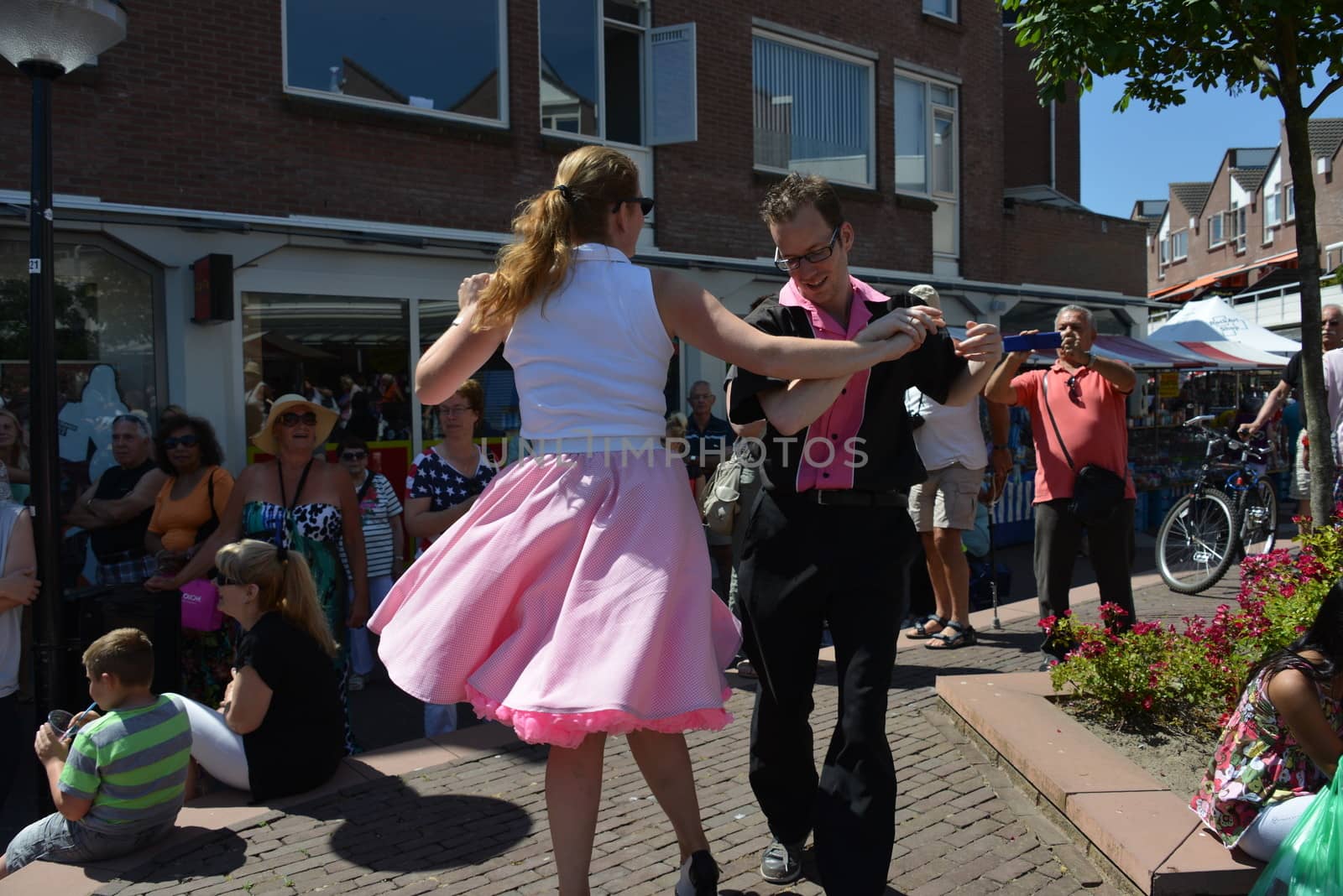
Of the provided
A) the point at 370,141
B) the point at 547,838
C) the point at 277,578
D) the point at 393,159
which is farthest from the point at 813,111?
the point at 547,838

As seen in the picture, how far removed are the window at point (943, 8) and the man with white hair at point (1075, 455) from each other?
40.9 feet

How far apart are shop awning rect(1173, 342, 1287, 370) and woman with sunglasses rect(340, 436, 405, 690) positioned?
12920mm

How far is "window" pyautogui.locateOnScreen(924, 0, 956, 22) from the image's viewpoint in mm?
16609

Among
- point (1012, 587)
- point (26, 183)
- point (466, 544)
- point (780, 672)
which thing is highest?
point (26, 183)

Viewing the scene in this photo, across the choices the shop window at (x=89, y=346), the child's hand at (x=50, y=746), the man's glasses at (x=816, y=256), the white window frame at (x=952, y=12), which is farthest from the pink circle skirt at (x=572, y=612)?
the white window frame at (x=952, y=12)

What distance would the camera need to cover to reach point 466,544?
2764 mm

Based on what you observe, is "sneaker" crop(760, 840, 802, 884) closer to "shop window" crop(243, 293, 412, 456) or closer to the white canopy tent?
"shop window" crop(243, 293, 412, 456)

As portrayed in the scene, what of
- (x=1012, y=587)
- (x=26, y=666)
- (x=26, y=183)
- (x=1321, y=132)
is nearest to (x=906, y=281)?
(x=1012, y=587)

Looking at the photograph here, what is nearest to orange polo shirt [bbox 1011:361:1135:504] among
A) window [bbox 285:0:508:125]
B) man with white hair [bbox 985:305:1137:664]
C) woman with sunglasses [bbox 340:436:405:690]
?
man with white hair [bbox 985:305:1137:664]

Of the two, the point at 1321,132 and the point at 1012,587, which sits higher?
the point at 1321,132

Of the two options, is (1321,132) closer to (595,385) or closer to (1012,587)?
(1012,587)

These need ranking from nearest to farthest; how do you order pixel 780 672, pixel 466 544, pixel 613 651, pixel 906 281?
pixel 613 651 → pixel 466 544 → pixel 780 672 → pixel 906 281

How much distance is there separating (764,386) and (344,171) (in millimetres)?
8078

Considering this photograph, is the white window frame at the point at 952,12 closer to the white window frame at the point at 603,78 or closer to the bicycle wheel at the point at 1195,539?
the white window frame at the point at 603,78
